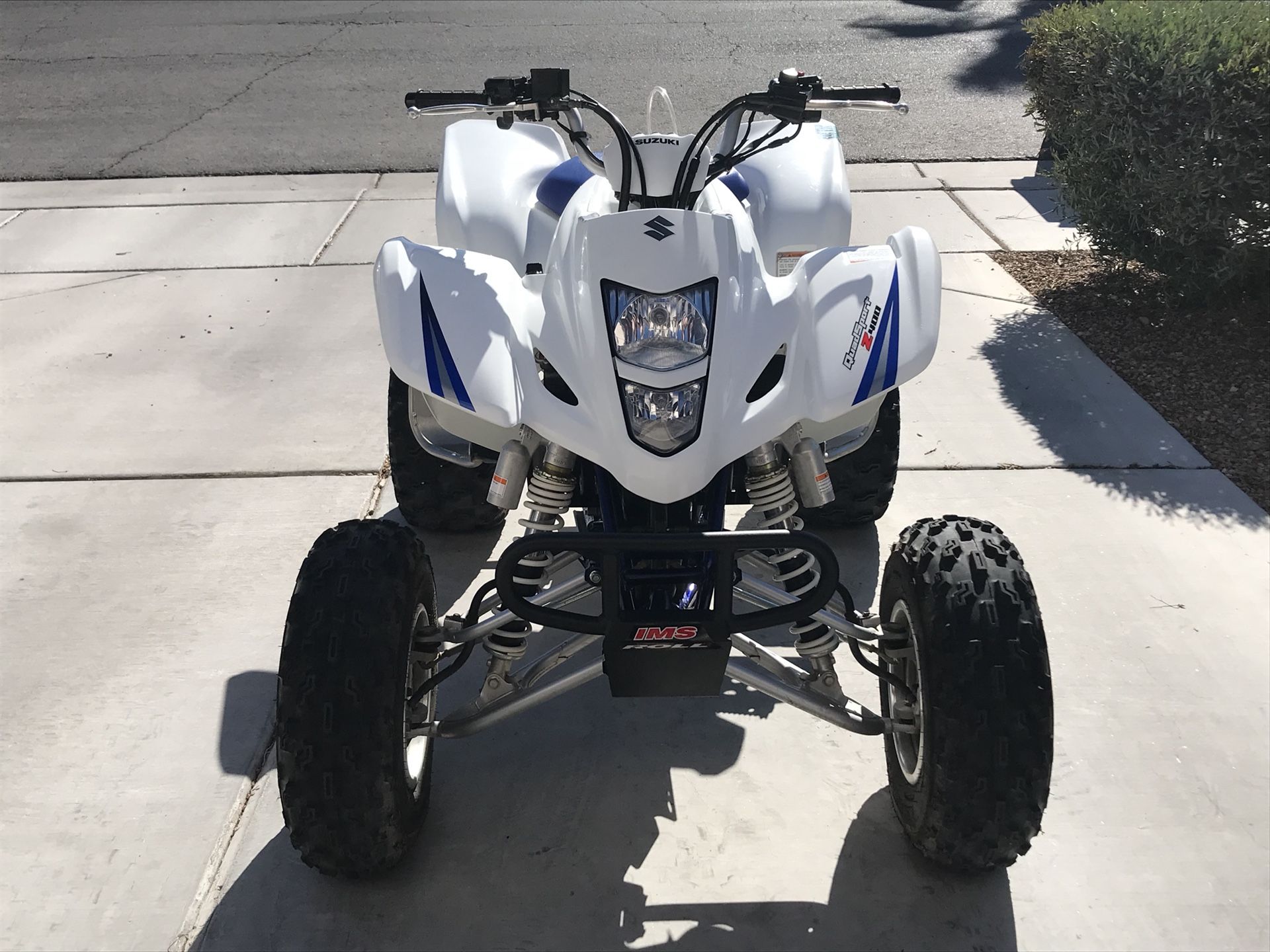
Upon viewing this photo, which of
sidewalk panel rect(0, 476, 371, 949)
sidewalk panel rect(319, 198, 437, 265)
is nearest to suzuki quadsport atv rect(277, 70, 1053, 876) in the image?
sidewalk panel rect(0, 476, 371, 949)

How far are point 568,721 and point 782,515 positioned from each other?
3.15 ft

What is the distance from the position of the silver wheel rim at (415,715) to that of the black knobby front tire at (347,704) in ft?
0.06

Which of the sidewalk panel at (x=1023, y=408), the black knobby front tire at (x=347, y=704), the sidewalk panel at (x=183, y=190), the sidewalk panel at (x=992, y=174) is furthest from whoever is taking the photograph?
the sidewalk panel at (x=992, y=174)

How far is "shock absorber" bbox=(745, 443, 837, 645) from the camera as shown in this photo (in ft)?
8.71

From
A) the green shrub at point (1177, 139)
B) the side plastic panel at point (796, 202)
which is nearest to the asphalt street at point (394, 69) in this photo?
the green shrub at point (1177, 139)

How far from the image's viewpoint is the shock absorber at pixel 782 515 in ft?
8.71

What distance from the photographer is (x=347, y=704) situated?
2438 mm

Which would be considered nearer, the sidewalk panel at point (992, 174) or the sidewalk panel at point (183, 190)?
the sidewalk panel at point (183, 190)

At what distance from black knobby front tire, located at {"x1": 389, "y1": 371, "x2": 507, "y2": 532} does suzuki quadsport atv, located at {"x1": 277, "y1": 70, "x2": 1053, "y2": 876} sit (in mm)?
886

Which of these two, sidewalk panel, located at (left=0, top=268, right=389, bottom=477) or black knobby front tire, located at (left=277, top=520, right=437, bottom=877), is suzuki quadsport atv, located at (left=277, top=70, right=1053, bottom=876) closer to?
black knobby front tire, located at (left=277, top=520, right=437, bottom=877)

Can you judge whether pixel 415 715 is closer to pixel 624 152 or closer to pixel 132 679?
A: pixel 132 679

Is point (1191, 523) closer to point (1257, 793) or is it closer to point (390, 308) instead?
point (1257, 793)

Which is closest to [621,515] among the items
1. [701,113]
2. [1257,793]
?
Result: [1257,793]

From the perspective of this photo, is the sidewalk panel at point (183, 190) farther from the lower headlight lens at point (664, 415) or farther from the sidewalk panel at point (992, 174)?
the lower headlight lens at point (664, 415)
